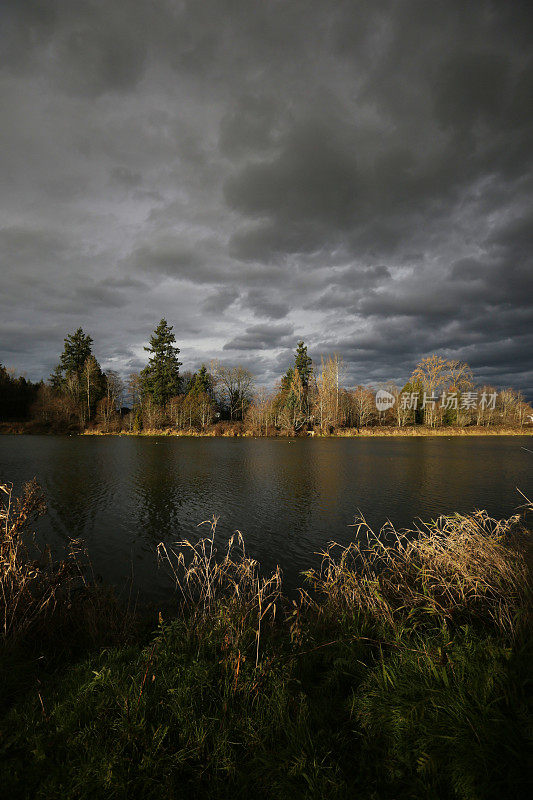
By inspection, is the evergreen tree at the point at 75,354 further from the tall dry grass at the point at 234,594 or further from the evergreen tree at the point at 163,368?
the tall dry grass at the point at 234,594

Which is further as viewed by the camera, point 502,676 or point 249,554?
point 249,554

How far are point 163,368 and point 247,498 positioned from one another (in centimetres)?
6116

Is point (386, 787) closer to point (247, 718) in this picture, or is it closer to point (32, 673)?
point (247, 718)

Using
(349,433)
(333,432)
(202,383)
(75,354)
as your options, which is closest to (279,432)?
(333,432)

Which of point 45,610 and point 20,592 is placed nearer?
point 20,592

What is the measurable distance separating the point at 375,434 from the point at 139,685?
219 feet

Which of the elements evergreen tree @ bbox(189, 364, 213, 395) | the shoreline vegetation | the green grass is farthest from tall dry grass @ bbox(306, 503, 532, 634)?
evergreen tree @ bbox(189, 364, 213, 395)

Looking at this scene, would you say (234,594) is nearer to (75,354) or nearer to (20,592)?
(20,592)

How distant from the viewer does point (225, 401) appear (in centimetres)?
8194

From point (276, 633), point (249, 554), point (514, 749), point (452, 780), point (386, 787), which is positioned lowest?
point (249, 554)

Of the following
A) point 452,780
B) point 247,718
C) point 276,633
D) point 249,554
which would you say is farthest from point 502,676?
point 249,554

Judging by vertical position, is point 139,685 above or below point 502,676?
below

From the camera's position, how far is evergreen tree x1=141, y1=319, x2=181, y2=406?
239ft

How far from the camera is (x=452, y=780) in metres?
2.42
